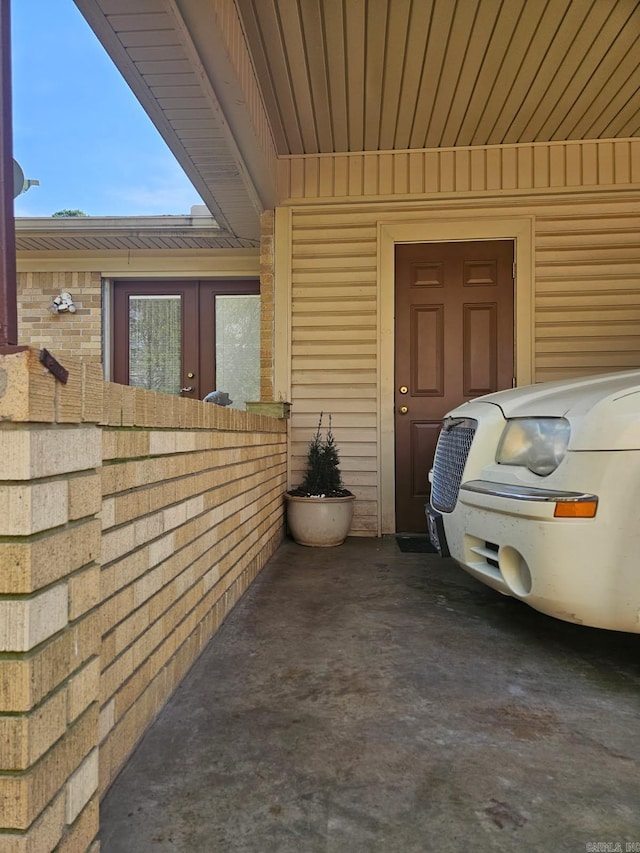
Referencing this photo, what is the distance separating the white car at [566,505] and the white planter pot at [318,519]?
1.59m

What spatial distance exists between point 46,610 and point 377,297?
11.7 ft

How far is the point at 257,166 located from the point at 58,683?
10.9 ft

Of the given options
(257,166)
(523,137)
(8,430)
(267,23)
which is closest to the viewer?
(8,430)

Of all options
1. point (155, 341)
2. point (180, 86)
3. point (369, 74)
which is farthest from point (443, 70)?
point (155, 341)

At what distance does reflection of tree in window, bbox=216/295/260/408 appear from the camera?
4.99 meters

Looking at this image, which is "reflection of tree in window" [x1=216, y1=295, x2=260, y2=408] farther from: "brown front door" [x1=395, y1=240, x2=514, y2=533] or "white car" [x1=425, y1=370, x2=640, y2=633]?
"white car" [x1=425, y1=370, x2=640, y2=633]

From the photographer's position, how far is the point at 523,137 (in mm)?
3697

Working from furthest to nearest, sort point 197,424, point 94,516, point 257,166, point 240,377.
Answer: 1. point 240,377
2. point 257,166
3. point 197,424
4. point 94,516

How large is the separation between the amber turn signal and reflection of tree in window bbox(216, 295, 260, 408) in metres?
3.83

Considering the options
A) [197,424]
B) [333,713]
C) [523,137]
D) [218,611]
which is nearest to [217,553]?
[218,611]

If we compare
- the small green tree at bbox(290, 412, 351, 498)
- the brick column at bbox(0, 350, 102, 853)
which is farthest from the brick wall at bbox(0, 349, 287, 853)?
the small green tree at bbox(290, 412, 351, 498)

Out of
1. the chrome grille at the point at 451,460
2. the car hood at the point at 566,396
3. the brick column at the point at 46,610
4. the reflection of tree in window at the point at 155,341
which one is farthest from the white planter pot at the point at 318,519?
the brick column at the point at 46,610

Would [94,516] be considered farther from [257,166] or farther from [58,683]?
[257,166]

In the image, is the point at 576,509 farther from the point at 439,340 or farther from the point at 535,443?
the point at 439,340
